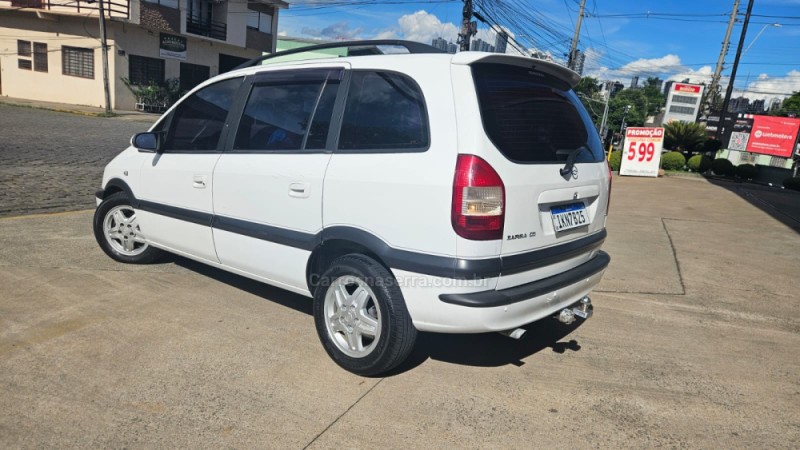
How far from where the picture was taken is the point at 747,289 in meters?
5.51

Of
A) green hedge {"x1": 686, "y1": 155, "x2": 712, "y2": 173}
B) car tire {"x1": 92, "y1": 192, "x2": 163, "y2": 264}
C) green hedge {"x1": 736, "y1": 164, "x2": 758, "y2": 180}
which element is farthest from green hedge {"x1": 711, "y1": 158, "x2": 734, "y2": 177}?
car tire {"x1": 92, "y1": 192, "x2": 163, "y2": 264}

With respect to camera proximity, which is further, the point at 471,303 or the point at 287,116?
the point at 287,116

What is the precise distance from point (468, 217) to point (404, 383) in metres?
1.17

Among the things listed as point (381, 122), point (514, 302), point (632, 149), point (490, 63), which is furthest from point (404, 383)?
point (632, 149)

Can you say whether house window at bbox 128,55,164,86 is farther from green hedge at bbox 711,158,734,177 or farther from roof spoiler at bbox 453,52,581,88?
roof spoiler at bbox 453,52,581,88

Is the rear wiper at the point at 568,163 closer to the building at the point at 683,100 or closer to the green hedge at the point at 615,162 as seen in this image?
the green hedge at the point at 615,162

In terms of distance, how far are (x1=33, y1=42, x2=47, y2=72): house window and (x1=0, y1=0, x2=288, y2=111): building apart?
0.05 meters

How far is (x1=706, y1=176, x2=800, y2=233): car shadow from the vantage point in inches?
377

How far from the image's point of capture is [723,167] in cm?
1734

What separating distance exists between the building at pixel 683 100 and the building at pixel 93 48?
7662 centimetres

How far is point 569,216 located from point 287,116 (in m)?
2.00

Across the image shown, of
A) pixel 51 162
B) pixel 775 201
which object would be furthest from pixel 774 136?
pixel 51 162

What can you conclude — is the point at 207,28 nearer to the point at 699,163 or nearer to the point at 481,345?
the point at 699,163

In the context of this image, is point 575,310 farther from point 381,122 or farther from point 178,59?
point 178,59
